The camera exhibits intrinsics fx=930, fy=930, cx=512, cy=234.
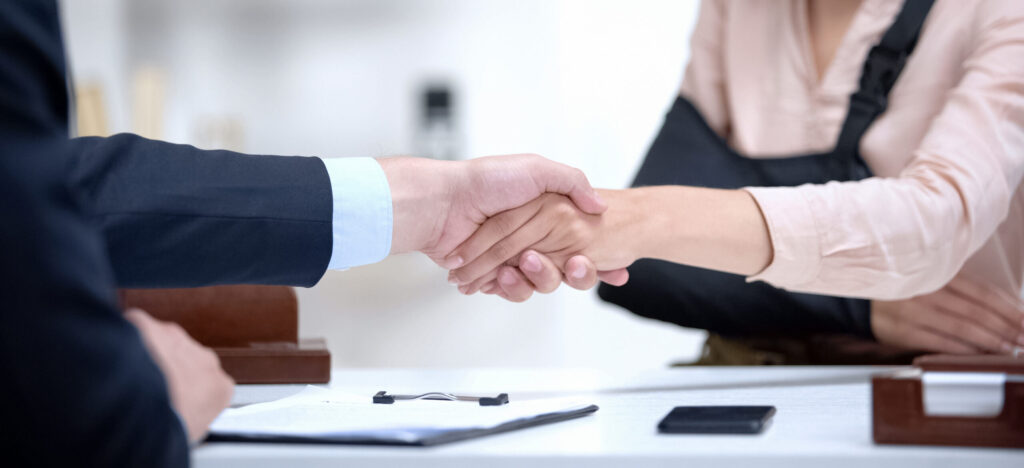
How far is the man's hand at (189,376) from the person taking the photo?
57 centimetres

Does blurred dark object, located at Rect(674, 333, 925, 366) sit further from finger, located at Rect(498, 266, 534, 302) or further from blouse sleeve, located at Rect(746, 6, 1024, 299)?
finger, located at Rect(498, 266, 534, 302)

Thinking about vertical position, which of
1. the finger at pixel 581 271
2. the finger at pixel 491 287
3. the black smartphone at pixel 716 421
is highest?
the black smartphone at pixel 716 421

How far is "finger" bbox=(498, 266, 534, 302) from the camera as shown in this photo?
50.2 inches

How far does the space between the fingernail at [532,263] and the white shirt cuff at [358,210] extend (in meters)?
0.24

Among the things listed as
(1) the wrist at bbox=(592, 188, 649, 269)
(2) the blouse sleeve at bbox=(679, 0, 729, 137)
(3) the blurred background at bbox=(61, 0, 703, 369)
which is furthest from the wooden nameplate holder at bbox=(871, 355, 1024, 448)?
(3) the blurred background at bbox=(61, 0, 703, 369)

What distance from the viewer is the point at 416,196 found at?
1096 mm

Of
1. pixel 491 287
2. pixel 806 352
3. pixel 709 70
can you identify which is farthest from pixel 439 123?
pixel 806 352

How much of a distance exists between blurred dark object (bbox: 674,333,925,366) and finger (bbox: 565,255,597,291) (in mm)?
290

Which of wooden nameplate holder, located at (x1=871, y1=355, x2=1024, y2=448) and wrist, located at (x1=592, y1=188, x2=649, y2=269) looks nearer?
wooden nameplate holder, located at (x1=871, y1=355, x2=1024, y2=448)

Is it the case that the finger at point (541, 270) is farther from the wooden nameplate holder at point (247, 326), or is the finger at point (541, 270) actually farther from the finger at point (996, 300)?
the finger at point (996, 300)

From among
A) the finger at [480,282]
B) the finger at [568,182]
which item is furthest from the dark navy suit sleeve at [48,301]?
the finger at [480,282]

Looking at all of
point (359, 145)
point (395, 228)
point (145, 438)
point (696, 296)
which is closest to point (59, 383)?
point (145, 438)

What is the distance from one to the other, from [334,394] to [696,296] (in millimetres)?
592

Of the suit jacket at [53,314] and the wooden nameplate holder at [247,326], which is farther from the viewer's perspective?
the wooden nameplate holder at [247,326]
